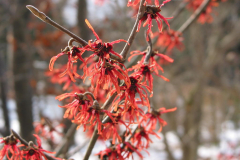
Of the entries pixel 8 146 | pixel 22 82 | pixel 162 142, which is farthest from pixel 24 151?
pixel 162 142

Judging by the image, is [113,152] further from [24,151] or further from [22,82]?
[22,82]

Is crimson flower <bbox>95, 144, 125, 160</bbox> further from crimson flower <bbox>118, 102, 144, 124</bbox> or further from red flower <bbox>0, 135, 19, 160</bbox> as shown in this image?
red flower <bbox>0, 135, 19, 160</bbox>

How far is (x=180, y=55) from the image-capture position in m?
6.71

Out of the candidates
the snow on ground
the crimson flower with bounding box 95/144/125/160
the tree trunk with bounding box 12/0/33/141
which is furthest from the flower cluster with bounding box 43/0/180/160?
the snow on ground

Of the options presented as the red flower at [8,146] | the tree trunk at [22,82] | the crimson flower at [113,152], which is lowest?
the red flower at [8,146]

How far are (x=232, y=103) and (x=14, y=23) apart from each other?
16.1 feet

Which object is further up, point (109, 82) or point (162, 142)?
point (162, 142)

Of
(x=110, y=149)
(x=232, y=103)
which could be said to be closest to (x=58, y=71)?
(x=110, y=149)

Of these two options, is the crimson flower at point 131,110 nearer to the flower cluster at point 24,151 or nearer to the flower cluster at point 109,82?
the flower cluster at point 109,82

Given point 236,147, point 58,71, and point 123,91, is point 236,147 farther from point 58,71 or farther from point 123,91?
point 123,91

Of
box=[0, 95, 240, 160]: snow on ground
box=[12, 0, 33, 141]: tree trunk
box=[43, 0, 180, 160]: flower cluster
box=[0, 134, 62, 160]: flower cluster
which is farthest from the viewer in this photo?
box=[0, 95, 240, 160]: snow on ground

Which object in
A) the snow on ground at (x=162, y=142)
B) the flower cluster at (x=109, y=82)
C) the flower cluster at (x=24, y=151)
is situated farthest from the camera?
the snow on ground at (x=162, y=142)

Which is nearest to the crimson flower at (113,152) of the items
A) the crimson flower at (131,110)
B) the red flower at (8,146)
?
the crimson flower at (131,110)

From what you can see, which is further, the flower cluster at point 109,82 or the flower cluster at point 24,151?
the flower cluster at point 24,151
